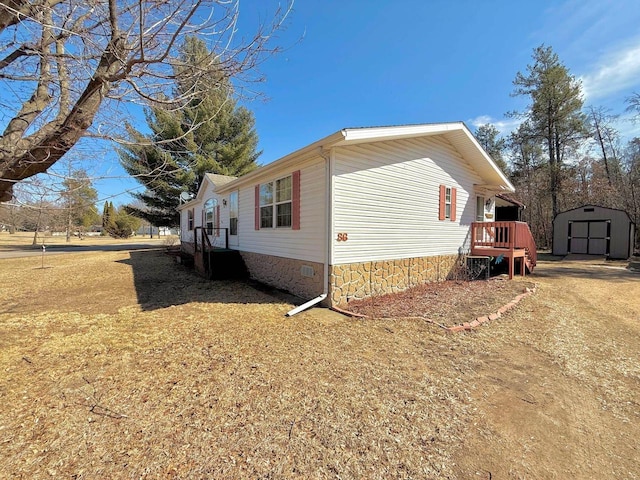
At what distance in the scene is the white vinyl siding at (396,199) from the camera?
20.3ft

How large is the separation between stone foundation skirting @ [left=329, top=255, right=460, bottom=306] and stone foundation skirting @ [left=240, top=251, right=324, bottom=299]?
36cm

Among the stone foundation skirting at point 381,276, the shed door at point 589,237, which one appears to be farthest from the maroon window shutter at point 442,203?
the shed door at point 589,237

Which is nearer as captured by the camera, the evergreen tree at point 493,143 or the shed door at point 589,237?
the shed door at point 589,237

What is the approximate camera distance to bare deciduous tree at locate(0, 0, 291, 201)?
2652 mm

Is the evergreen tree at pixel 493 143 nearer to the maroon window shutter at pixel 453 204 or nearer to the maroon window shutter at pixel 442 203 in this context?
the maroon window shutter at pixel 453 204

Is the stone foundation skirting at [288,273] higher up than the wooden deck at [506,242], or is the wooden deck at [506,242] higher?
the wooden deck at [506,242]

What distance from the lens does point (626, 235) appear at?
15.0 metres

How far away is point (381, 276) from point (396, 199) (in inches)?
75.9

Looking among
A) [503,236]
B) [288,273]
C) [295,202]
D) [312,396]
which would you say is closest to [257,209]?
[295,202]

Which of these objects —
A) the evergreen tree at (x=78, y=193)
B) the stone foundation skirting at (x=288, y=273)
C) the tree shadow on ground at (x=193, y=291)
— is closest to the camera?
the evergreen tree at (x=78, y=193)

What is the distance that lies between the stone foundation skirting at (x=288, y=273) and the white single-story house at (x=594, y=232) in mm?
17752

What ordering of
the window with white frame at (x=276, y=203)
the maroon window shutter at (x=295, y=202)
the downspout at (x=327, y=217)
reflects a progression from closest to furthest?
the downspout at (x=327, y=217) < the maroon window shutter at (x=295, y=202) < the window with white frame at (x=276, y=203)

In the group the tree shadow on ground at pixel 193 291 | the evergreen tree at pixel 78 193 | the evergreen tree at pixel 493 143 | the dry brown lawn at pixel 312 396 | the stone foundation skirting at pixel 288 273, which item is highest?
the evergreen tree at pixel 493 143

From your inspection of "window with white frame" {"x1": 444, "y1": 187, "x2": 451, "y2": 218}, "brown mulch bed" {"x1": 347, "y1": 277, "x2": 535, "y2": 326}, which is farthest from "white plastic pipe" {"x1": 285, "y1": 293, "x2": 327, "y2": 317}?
"window with white frame" {"x1": 444, "y1": 187, "x2": 451, "y2": 218}
